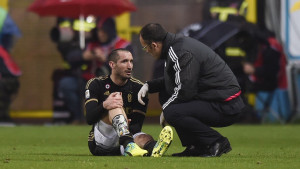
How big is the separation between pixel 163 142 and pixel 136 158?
1.09 ft

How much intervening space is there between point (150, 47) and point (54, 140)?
4239 mm

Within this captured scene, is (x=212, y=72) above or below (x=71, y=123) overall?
above

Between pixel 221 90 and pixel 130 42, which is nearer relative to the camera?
pixel 221 90

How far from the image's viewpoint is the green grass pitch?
787 centimetres

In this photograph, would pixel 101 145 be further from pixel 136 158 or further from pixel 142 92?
pixel 136 158

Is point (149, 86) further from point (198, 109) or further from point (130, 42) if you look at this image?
point (130, 42)

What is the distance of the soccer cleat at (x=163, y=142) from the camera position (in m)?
8.51

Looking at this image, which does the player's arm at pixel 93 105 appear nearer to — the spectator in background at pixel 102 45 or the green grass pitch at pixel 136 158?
the green grass pitch at pixel 136 158

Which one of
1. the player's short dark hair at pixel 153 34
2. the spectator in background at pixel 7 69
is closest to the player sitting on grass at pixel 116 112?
the player's short dark hair at pixel 153 34

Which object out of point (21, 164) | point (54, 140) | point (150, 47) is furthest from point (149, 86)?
point (54, 140)

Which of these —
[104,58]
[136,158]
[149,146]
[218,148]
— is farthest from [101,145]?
[104,58]

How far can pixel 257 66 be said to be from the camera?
17438mm

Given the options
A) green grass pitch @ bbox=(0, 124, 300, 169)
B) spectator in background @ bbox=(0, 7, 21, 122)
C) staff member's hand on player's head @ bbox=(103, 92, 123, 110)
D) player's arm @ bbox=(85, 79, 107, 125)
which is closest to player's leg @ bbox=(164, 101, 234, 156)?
green grass pitch @ bbox=(0, 124, 300, 169)

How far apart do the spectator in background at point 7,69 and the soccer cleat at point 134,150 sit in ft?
28.9
